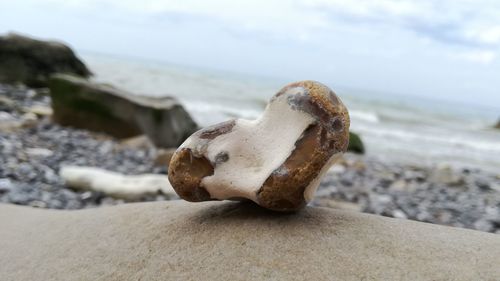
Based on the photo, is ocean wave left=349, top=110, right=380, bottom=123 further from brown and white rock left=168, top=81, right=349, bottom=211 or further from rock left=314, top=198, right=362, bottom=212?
brown and white rock left=168, top=81, right=349, bottom=211

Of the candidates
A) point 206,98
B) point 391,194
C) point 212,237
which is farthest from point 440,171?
point 206,98

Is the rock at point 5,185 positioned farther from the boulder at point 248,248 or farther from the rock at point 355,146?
the rock at point 355,146

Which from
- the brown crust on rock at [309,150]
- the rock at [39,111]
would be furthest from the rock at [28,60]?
the brown crust on rock at [309,150]

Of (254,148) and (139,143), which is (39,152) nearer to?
(139,143)

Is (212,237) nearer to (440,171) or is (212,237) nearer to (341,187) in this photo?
(341,187)

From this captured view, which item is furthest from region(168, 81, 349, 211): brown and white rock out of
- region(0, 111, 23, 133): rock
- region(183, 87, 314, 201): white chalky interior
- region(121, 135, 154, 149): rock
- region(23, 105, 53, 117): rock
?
region(23, 105, 53, 117): rock
